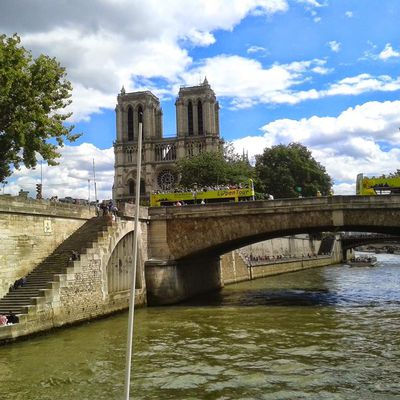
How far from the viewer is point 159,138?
13575 cm

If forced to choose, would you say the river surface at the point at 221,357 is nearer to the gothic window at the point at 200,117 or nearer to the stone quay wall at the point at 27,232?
the stone quay wall at the point at 27,232

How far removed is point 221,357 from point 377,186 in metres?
22.5

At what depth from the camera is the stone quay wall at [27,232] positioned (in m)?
25.9

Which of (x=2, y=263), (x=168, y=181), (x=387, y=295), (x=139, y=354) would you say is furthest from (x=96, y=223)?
(x=168, y=181)

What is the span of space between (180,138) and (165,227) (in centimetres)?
9474

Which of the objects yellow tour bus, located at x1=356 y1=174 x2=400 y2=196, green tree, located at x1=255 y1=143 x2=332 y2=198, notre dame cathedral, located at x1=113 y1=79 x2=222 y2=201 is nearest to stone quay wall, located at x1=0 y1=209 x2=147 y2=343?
yellow tour bus, located at x1=356 y1=174 x2=400 y2=196

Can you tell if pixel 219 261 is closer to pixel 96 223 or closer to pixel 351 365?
pixel 96 223

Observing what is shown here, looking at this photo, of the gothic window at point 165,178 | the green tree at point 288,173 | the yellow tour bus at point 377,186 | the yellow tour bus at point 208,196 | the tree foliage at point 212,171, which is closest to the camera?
the yellow tour bus at point 377,186

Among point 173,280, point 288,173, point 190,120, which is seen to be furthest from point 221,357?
point 190,120

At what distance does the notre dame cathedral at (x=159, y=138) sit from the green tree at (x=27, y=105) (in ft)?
305

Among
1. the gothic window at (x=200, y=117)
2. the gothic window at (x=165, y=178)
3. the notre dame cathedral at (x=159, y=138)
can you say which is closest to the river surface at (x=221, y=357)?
the gothic window at (x=165, y=178)

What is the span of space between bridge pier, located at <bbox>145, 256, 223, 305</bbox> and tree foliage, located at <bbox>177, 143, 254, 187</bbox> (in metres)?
32.8

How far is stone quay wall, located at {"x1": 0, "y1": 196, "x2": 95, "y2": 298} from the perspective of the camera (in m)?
25.9

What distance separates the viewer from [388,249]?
527ft
